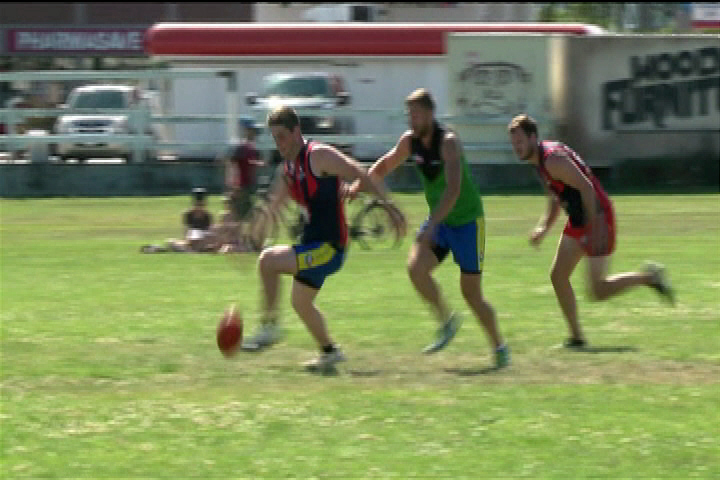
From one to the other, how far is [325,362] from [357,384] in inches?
21.9

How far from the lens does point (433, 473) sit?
7391 millimetres

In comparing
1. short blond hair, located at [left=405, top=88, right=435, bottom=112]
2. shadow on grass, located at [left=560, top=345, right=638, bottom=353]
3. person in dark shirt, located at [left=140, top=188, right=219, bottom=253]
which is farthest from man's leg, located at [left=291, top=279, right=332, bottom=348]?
person in dark shirt, located at [left=140, top=188, right=219, bottom=253]

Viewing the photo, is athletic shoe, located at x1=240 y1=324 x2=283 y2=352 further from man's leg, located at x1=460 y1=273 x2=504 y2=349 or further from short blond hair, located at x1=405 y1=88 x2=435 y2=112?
short blond hair, located at x1=405 y1=88 x2=435 y2=112

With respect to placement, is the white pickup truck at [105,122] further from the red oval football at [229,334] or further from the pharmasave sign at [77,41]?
the pharmasave sign at [77,41]

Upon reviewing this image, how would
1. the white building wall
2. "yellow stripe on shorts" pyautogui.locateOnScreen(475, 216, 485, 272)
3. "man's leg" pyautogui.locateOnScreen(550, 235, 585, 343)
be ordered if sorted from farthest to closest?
the white building wall, "man's leg" pyautogui.locateOnScreen(550, 235, 585, 343), "yellow stripe on shorts" pyautogui.locateOnScreen(475, 216, 485, 272)

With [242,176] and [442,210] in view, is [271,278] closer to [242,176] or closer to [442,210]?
[442,210]

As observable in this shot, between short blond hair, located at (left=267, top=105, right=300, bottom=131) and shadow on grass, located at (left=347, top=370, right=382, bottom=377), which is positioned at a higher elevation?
short blond hair, located at (left=267, top=105, right=300, bottom=131)

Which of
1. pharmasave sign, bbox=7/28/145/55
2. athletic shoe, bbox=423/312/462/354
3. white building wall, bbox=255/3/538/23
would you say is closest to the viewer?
athletic shoe, bbox=423/312/462/354

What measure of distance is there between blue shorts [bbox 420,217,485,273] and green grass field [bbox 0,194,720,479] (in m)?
0.67

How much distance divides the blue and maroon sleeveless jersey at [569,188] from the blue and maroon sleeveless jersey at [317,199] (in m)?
1.45

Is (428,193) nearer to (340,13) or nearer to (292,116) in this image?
(292,116)

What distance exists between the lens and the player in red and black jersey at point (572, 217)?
1043cm

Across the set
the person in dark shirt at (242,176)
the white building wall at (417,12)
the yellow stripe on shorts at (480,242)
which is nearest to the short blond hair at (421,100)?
the yellow stripe on shorts at (480,242)

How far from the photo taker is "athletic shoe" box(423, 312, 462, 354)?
417 inches
